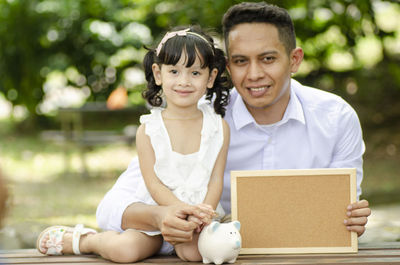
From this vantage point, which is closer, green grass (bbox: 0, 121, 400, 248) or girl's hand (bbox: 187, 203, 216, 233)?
girl's hand (bbox: 187, 203, 216, 233)

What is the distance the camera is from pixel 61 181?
8516mm

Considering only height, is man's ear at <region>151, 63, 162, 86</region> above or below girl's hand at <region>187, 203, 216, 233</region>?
above

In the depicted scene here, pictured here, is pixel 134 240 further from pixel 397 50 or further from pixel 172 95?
pixel 397 50

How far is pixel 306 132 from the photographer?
3.23 meters

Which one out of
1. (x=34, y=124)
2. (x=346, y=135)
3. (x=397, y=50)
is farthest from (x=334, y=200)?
(x=34, y=124)

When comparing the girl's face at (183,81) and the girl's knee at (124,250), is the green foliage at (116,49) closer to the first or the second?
the girl's face at (183,81)

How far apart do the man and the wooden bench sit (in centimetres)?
29

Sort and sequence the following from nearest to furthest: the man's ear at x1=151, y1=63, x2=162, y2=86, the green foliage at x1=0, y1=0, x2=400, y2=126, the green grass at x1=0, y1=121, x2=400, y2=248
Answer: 1. the man's ear at x1=151, y1=63, x2=162, y2=86
2. the green grass at x1=0, y1=121, x2=400, y2=248
3. the green foliage at x1=0, y1=0, x2=400, y2=126

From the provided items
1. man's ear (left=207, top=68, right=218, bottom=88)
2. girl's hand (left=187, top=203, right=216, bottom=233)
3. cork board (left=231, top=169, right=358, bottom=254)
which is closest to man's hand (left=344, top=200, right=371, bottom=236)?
cork board (left=231, top=169, right=358, bottom=254)

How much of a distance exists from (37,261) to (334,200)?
4.43 feet

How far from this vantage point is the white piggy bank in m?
2.50

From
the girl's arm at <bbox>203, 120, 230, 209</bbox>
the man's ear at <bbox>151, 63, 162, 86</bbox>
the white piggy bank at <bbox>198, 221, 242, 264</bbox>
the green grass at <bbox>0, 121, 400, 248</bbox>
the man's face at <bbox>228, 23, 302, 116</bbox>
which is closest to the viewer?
the white piggy bank at <bbox>198, 221, 242, 264</bbox>

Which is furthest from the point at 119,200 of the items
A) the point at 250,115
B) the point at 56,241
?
the point at 250,115

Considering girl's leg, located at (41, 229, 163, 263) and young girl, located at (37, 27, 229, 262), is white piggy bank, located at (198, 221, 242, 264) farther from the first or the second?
girl's leg, located at (41, 229, 163, 263)
